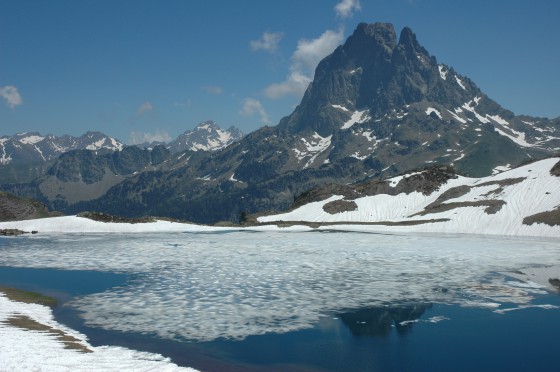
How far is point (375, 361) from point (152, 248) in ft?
158

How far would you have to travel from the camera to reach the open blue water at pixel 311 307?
20.4m

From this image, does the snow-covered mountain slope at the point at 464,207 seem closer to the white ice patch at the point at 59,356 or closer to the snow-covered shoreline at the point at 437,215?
the snow-covered shoreline at the point at 437,215

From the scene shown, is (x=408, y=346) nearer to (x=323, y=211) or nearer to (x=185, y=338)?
(x=185, y=338)

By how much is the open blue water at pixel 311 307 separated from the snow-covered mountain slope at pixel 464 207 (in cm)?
4107

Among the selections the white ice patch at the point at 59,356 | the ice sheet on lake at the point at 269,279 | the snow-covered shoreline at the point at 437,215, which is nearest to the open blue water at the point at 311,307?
the ice sheet on lake at the point at 269,279

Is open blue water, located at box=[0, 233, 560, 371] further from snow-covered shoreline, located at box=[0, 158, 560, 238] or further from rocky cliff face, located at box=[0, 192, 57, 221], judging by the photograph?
rocky cliff face, located at box=[0, 192, 57, 221]

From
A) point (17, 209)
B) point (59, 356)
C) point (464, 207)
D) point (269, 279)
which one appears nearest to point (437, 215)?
point (464, 207)

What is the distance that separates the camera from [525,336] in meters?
23.1

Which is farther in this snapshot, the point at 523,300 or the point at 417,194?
the point at 417,194

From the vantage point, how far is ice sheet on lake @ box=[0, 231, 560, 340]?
86.9ft

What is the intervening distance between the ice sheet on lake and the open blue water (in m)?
0.11

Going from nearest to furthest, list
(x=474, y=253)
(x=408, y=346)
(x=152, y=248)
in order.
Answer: (x=408, y=346)
(x=474, y=253)
(x=152, y=248)

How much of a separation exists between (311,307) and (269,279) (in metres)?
10.1

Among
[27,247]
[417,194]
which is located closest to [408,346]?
[27,247]
